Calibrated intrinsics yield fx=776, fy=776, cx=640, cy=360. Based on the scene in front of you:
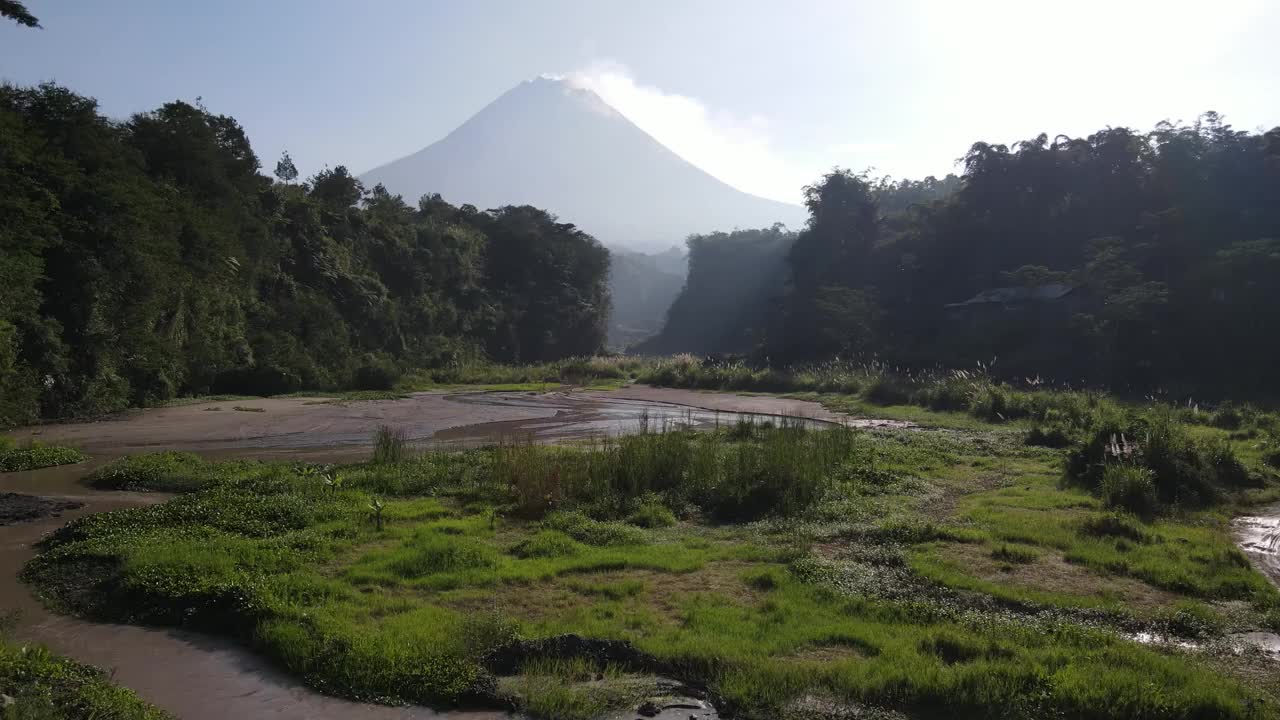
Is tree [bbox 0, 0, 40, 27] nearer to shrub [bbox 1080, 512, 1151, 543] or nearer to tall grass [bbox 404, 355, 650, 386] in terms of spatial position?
shrub [bbox 1080, 512, 1151, 543]

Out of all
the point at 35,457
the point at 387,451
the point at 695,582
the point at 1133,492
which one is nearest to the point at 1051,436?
the point at 1133,492

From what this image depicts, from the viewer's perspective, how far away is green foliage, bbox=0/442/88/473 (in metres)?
14.0

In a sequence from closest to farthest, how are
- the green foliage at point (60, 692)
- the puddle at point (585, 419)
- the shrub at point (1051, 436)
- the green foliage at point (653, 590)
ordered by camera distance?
the green foliage at point (60, 692) → the green foliage at point (653, 590) → the shrub at point (1051, 436) → the puddle at point (585, 419)

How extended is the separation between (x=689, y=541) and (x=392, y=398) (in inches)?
1043

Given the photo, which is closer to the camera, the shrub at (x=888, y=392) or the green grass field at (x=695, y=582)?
the green grass field at (x=695, y=582)

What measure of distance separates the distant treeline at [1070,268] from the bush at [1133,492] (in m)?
25.5

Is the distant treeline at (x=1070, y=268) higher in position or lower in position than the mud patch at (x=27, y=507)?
higher

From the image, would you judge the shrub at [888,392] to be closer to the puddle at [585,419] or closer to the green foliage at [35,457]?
the puddle at [585,419]

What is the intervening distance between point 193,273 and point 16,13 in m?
19.1

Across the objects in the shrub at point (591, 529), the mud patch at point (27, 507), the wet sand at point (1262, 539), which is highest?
the mud patch at point (27, 507)

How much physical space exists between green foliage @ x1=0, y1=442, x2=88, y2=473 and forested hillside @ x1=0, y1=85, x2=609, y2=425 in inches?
181

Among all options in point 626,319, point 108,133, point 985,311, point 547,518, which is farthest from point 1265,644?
point 626,319

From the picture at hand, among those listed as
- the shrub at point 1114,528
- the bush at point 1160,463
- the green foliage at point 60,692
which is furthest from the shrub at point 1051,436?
the green foliage at point 60,692

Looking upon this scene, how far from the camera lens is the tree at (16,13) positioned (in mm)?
12977
